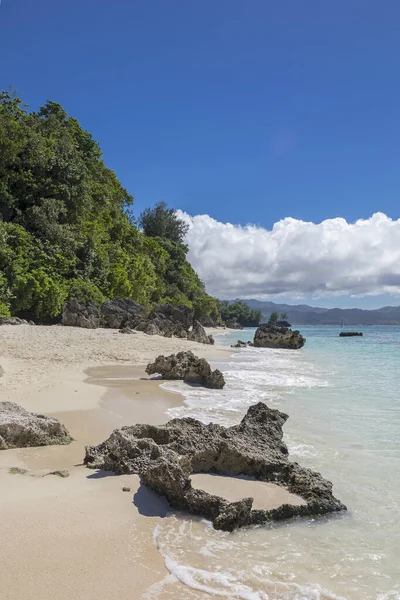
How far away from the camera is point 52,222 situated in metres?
29.0

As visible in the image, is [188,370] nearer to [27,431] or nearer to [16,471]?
[27,431]

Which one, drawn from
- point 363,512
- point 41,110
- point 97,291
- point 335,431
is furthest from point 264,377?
point 41,110

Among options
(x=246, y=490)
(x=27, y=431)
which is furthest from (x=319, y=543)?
(x=27, y=431)

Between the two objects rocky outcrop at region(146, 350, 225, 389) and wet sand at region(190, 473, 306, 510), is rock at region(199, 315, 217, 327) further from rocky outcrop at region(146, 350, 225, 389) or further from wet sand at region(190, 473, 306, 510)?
wet sand at region(190, 473, 306, 510)

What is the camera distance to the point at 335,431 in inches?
292

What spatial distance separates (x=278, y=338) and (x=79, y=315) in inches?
740

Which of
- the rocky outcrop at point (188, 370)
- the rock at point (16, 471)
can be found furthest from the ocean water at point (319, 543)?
the rocky outcrop at point (188, 370)

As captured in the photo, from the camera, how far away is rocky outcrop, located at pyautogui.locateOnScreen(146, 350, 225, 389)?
11.9 m

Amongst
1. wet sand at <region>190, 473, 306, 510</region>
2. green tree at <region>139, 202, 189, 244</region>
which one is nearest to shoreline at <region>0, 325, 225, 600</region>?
wet sand at <region>190, 473, 306, 510</region>

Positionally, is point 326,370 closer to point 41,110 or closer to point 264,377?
point 264,377

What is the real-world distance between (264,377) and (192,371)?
141 inches

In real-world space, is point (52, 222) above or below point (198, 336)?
above

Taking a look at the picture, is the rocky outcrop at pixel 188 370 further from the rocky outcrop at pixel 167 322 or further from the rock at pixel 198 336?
the rock at pixel 198 336

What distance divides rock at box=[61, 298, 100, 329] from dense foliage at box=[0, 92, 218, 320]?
2.47 ft
